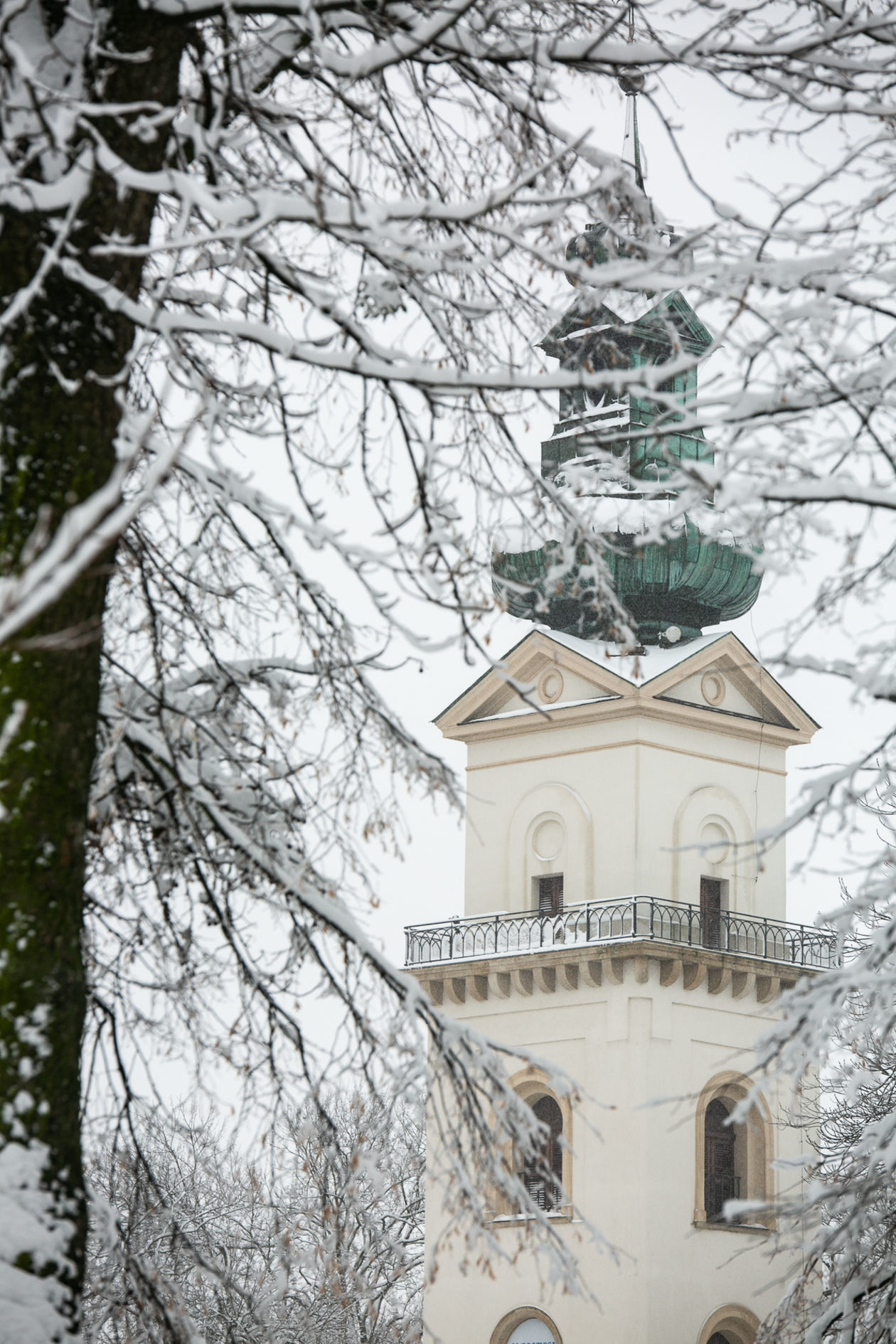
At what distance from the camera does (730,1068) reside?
34.0m

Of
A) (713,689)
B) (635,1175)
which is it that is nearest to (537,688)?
(713,689)

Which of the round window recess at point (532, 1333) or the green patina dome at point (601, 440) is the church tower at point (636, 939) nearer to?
the round window recess at point (532, 1333)

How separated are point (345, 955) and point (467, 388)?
188 centimetres

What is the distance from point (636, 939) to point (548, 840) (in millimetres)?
3026

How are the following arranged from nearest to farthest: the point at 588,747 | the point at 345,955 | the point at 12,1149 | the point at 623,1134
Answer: the point at 12,1149
the point at 345,955
the point at 623,1134
the point at 588,747

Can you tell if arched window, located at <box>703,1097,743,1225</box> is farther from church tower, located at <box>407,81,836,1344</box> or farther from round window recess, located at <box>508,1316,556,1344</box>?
round window recess, located at <box>508,1316,556,1344</box>

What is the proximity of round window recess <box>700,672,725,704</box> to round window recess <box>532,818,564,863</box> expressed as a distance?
2.96 metres

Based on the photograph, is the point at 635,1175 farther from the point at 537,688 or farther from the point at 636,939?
the point at 537,688

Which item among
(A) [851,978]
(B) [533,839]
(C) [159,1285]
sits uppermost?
(B) [533,839]

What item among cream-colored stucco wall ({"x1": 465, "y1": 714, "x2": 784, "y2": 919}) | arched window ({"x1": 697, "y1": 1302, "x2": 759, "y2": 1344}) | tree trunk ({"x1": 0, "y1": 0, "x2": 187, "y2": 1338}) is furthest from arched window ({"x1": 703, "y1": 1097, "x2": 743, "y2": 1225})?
tree trunk ({"x1": 0, "y1": 0, "x2": 187, "y2": 1338})

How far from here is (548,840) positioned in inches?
1433

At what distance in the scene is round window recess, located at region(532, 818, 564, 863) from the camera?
36.2 metres

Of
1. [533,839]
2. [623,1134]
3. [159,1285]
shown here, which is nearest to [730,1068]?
[623,1134]

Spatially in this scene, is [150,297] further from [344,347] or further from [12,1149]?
[12,1149]
